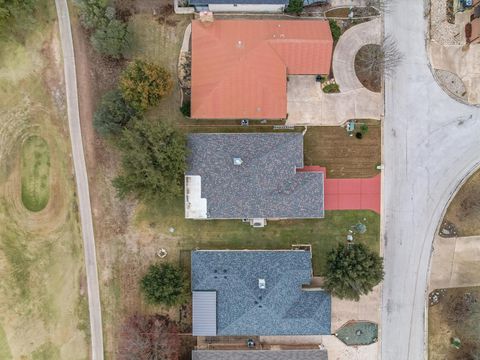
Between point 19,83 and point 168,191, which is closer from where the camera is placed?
point 168,191

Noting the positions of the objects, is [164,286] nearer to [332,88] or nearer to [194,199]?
[194,199]

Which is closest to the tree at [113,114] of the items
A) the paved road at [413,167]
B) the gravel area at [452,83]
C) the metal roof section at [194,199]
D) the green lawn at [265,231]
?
the metal roof section at [194,199]

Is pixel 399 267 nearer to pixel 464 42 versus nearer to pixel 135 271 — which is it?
pixel 464 42

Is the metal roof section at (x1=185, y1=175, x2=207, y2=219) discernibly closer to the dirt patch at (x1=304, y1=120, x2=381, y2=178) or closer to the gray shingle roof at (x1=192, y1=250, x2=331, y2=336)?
the gray shingle roof at (x1=192, y1=250, x2=331, y2=336)

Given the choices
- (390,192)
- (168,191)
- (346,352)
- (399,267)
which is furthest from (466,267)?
(168,191)

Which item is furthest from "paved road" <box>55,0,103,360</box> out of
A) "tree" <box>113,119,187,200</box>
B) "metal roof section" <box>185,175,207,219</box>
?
"metal roof section" <box>185,175,207,219</box>

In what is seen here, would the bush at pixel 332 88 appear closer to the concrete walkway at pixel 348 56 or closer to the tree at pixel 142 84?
the concrete walkway at pixel 348 56
